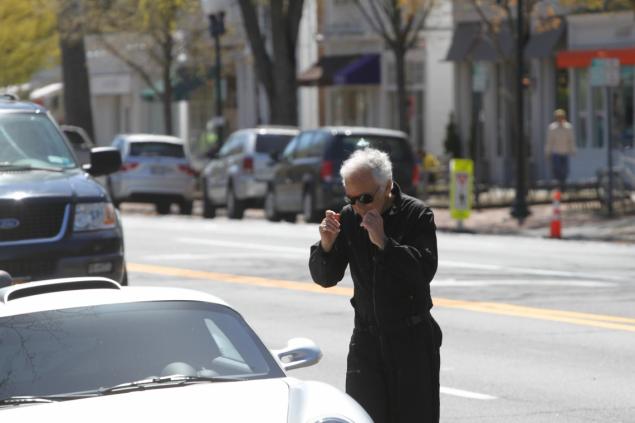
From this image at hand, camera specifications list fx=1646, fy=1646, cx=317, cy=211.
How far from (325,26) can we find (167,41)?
193 inches

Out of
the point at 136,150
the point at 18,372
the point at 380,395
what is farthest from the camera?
the point at 136,150

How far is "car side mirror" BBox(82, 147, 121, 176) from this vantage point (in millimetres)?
14727

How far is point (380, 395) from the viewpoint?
7.03 m

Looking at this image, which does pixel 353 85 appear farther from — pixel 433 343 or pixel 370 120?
pixel 433 343

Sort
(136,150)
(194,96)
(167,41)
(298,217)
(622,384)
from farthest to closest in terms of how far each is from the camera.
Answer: (194,96) < (167,41) < (136,150) < (298,217) < (622,384)

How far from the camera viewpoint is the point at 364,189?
22.8 feet

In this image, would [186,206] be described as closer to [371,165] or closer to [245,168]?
[245,168]

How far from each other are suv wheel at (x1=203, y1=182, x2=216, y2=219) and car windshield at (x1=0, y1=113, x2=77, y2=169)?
67.4 ft

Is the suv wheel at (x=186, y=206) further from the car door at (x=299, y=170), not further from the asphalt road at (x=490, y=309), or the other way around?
the asphalt road at (x=490, y=309)

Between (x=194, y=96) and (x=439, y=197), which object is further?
(x=194, y=96)

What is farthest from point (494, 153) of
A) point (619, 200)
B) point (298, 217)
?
point (619, 200)

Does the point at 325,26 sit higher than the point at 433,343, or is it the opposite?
the point at 325,26

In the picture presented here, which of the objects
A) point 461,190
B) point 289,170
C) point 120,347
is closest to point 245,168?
point 289,170

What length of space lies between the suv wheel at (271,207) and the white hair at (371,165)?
2453 cm
